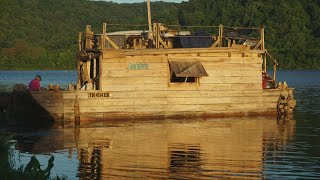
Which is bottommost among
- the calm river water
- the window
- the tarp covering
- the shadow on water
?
the calm river water

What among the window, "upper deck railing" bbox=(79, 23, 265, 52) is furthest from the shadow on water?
the window

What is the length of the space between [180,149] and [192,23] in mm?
155188

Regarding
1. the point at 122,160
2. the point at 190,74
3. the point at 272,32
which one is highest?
the point at 272,32

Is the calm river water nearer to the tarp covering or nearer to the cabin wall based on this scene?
the cabin wall

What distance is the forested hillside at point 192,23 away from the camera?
5999 inches

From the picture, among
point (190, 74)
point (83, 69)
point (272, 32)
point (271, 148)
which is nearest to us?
point (271, 148)

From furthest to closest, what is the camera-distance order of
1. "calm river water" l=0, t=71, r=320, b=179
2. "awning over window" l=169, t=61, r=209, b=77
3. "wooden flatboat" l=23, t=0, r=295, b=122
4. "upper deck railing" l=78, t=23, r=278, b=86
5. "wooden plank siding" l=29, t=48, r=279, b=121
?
"upper deck railing" l=78, t=23, r=278, b=86 < "awning over window" l=169, t=61, r=209, b=77 < "wooden plank siding" l=29, t=48, r=279, b=121 < "wooden flatboat" l=23, t=0, r=295, b=122 < "calm river water" l=0, t=71, r=320, b=179

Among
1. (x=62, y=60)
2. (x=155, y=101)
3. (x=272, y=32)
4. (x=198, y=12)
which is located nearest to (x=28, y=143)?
(x=155, y=101)

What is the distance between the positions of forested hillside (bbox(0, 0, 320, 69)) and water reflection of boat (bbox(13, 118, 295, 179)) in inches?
4547

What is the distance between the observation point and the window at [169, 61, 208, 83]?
102 ft

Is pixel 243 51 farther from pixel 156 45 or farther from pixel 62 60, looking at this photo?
pixel 62 60

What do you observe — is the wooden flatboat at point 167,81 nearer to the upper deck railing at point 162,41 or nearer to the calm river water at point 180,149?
the upper deck railing at point 162,41

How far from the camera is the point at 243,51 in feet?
106

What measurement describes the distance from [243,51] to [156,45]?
4022 millimetres
